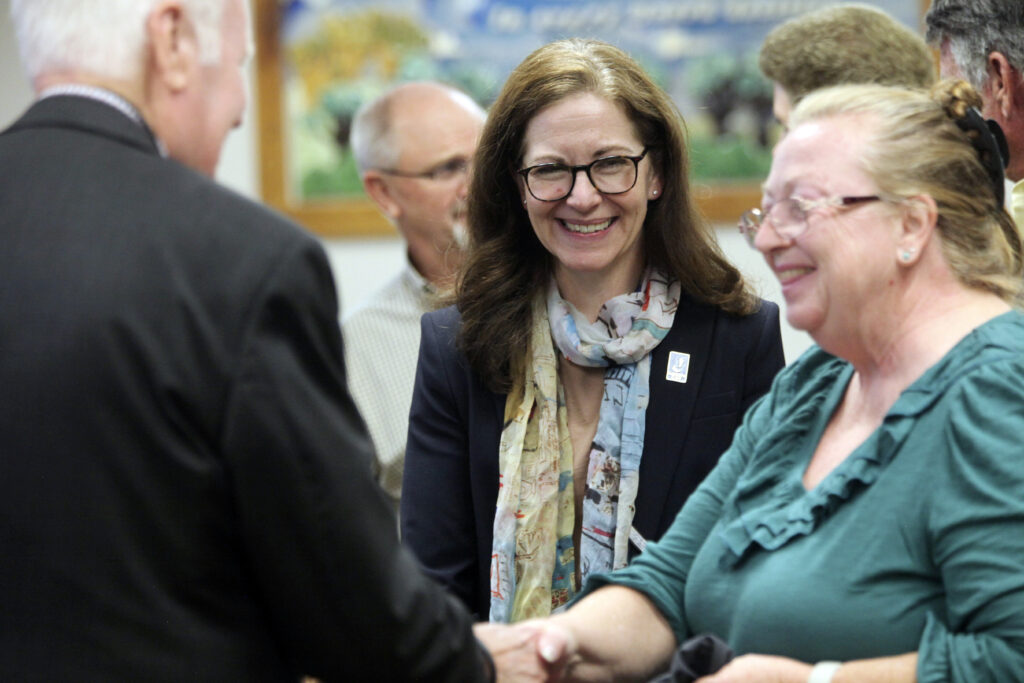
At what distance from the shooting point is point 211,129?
1.47m

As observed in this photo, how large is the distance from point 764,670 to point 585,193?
3.32ft

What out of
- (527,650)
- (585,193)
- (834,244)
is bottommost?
(527,650)

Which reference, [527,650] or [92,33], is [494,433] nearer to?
[527,650]

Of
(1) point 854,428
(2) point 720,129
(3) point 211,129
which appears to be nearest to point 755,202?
(2) point 720,129

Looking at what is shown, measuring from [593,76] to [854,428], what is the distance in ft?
3.03

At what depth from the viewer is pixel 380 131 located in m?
3.72

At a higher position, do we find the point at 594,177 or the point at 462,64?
the point at 594,177

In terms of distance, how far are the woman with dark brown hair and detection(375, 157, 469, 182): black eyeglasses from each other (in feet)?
3.79

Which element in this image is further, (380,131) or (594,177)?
(380,131)

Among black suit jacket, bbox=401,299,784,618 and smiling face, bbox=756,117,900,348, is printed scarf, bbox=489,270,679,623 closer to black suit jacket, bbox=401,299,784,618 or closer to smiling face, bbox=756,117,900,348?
black suit jacket, bbox=401,299,784,618

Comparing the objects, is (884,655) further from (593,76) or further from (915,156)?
(593,76)

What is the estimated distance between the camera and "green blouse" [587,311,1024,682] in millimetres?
1524

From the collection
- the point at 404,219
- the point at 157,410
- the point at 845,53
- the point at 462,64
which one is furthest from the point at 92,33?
the point at 462,64

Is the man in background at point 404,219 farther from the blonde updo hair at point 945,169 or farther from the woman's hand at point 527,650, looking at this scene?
the blonde updo hair at point 945,169
